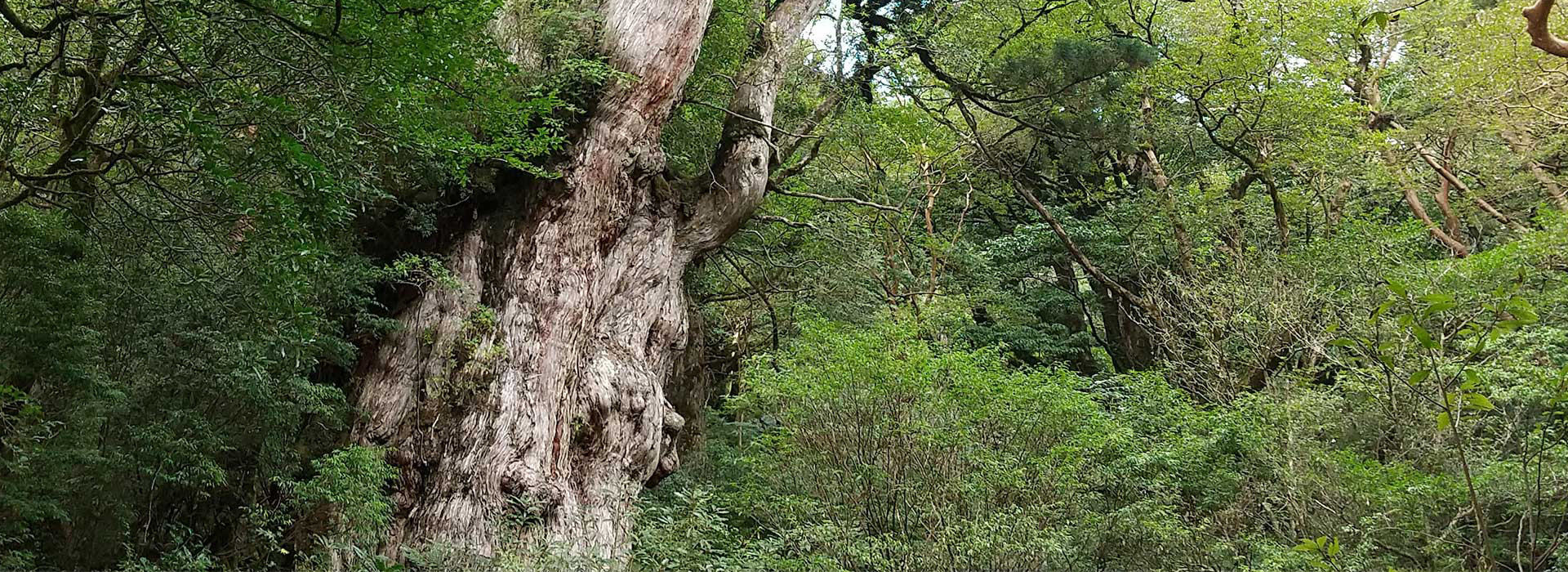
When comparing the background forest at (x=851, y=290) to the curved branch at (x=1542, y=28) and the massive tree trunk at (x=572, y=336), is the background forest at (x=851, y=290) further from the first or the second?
the curved branch at (x=1542, y=28)

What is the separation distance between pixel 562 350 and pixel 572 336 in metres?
0.15

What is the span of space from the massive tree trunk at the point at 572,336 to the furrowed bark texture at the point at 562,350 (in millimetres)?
11

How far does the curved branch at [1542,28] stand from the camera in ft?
12.5

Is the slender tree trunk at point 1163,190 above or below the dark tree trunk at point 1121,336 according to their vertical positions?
above

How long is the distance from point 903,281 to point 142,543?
9.31 m

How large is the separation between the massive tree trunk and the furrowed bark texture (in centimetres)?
1

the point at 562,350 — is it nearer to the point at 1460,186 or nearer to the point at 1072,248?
the point at 1072,248

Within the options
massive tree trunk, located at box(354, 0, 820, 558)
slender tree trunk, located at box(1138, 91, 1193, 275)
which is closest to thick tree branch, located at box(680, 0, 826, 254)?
massive tree trunk, located at box(354, 0, 820, 558)

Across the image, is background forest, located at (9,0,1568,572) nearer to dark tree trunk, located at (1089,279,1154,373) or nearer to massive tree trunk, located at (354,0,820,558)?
massive tree trunk, located at (354,0,820,558)

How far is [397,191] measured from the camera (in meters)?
6.82

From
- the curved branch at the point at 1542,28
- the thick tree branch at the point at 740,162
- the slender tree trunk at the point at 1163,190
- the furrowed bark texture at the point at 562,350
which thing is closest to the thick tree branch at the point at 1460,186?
the slender tree trunk at the point at 1163,190

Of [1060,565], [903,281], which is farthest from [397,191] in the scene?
[903,281]

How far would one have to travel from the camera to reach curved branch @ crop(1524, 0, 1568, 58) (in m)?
3.81

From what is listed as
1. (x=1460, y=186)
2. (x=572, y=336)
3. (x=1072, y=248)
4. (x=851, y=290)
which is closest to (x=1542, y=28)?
(x=572, y=336)
